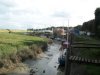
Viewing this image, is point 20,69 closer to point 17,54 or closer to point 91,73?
point 17,54

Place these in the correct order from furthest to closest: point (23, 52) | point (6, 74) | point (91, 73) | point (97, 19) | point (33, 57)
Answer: point (97, 19)
point (33, 57)
point (23, 52)
point (6, 74)
point (91, 73)

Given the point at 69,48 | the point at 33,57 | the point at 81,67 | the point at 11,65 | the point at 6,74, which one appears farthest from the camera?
the point at 33,57

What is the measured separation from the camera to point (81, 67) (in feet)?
85.9

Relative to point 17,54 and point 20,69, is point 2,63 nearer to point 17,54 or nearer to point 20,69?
point 20,69

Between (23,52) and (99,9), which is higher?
(99,9)

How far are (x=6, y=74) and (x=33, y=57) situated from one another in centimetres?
1867

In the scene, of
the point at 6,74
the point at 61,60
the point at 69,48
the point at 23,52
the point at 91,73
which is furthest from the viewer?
the point at 23,52

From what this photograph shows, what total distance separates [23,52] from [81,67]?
25.0 metres

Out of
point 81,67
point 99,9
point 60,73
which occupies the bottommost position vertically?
point 60,73

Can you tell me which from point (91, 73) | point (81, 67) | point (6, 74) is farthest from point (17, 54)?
point (91, 73)

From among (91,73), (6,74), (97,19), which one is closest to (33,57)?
(6,74)

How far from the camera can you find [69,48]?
48.3ft

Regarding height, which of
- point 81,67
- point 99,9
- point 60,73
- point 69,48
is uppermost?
point 99,9

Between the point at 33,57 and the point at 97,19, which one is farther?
the point at 97,19
